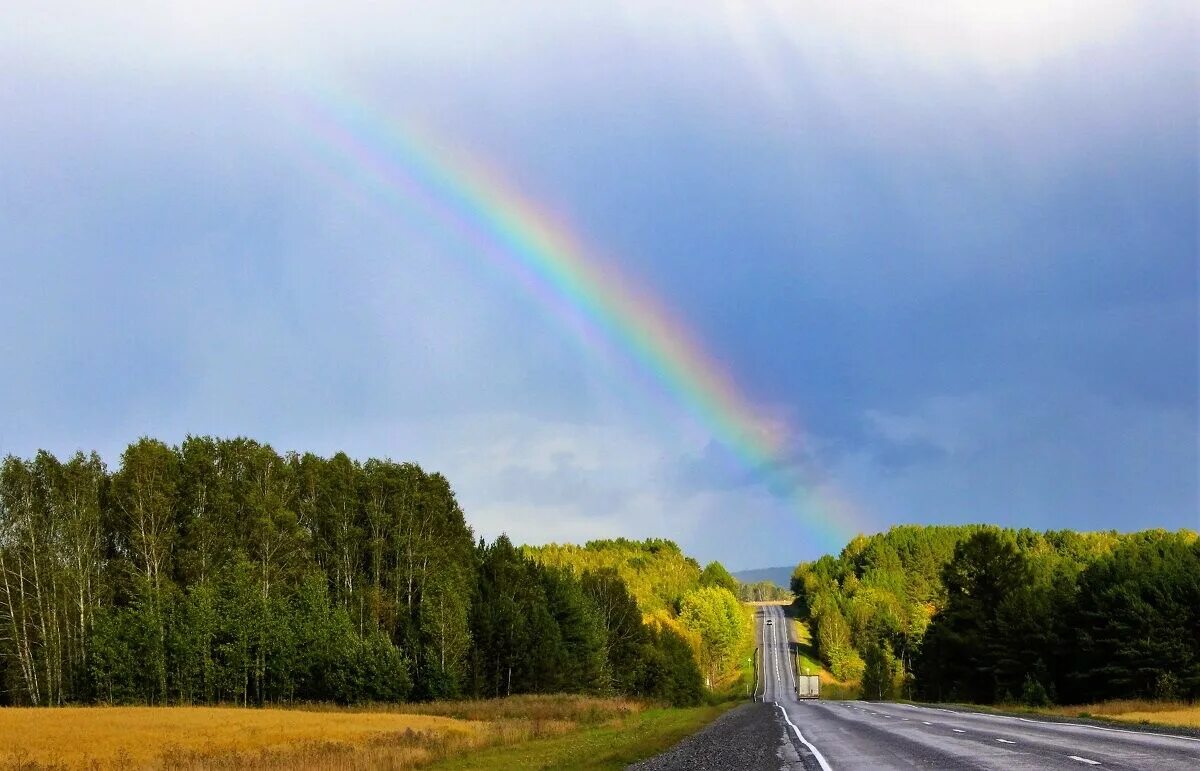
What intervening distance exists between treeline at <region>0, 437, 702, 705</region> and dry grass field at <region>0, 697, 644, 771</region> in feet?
45.1

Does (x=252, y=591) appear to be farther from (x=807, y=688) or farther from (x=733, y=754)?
(x=807, y=688)

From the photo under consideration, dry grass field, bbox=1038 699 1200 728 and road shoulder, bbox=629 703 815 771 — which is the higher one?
road shoulder, bbox=629 703 815 771

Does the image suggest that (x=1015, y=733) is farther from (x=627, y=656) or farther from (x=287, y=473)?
(x=627, y=656)

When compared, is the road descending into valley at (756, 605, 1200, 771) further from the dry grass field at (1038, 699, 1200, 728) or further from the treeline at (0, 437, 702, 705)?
the treeline at (0, 437, 702, 705)

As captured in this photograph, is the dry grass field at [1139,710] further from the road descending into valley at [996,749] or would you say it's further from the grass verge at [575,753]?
the grass verge at [575,753]

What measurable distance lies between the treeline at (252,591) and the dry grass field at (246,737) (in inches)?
541

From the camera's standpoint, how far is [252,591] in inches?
3287

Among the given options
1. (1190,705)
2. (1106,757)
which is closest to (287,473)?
(1190,705)

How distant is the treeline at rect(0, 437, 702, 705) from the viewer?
79.2 metres

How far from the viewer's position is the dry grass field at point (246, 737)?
1441 inches

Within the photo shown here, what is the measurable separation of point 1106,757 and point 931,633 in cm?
9311

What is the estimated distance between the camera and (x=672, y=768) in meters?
28.0

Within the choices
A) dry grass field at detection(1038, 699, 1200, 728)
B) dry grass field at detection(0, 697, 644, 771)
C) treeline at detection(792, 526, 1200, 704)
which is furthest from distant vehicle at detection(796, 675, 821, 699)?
dry grass field at detection(1038, 699, 1200, 728)

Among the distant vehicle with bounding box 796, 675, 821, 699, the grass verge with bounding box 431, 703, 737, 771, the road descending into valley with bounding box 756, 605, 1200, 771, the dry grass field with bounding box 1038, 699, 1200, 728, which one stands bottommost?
the distant vehicle with bounding box 796, 675, 821, 699
